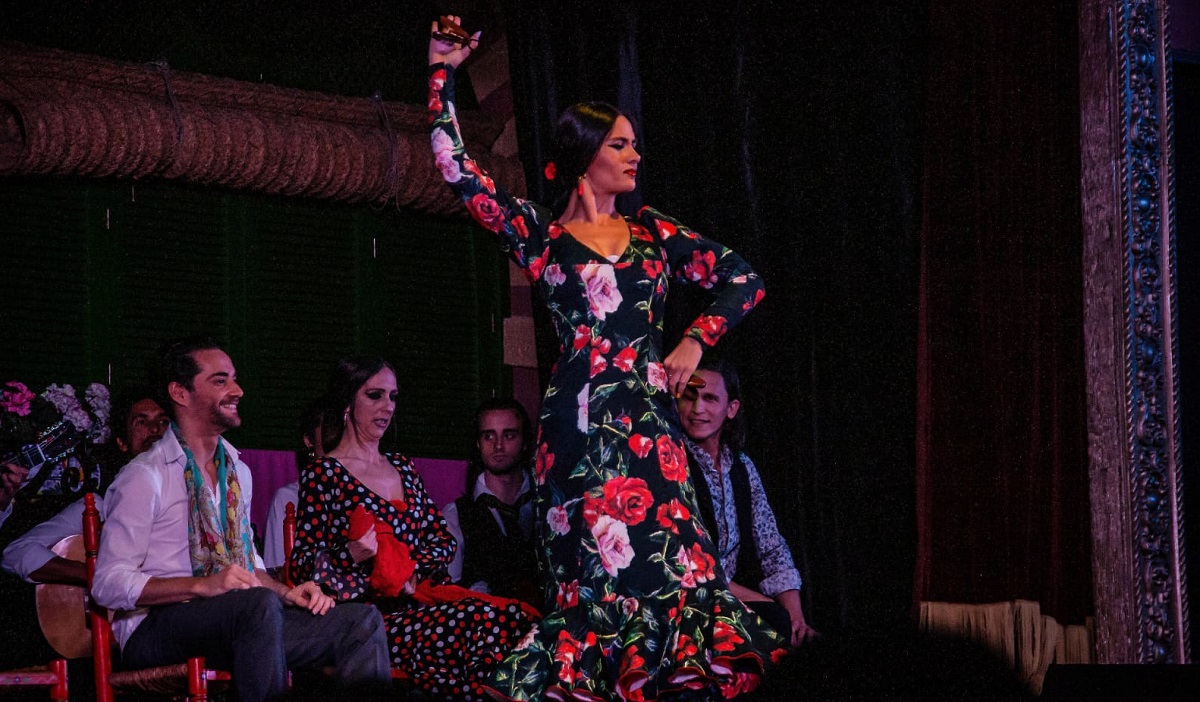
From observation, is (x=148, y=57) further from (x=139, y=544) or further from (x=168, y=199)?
(x=139, y=544)

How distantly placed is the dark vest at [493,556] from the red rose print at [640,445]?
103cm

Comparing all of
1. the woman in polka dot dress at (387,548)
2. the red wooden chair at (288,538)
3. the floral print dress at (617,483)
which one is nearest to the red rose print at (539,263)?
the floral print dress at (617,483)

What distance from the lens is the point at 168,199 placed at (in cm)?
501

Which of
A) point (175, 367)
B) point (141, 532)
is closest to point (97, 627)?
point (141, 532)

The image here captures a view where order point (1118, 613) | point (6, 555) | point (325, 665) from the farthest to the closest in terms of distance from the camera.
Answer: point (1118, 613) < point (6, 555) < point (325, 665)

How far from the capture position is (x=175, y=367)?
3396 millimetres

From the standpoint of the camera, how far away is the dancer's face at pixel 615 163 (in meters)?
3.32

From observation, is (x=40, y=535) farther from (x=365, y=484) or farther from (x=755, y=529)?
(x=755, y=529)

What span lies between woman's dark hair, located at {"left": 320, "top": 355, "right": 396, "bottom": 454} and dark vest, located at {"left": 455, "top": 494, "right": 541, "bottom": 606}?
483mm

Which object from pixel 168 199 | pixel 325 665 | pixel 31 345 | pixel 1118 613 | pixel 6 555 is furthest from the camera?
pixel 168 199

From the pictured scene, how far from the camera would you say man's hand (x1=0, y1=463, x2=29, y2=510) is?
4.10 metres

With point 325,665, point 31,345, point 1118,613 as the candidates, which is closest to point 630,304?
point 325,665

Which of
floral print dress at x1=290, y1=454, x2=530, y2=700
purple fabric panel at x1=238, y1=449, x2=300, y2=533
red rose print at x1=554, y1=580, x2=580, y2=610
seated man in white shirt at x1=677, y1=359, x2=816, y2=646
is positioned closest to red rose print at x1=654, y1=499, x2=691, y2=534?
red rose print at x1=554, y1=580, x2=580, y2=610

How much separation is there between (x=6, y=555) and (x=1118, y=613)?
3258 millimetres
